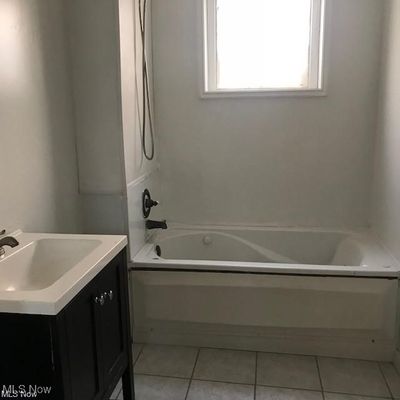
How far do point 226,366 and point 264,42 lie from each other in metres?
2.00

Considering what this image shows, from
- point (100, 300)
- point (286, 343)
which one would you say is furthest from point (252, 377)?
point (100, 300)

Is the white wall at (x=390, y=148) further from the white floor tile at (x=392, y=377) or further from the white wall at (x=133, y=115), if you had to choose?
the white wall at (x=133, y=115)

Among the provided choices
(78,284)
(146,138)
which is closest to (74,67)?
(146,138)

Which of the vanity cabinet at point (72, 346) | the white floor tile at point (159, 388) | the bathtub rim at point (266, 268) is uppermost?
the vanity cabinet at point (72, 346)

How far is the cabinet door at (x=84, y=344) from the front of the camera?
1.35 meters

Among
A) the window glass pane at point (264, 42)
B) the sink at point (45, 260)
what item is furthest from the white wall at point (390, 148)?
the sink at point (45, 260)

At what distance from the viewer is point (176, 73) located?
115 inches

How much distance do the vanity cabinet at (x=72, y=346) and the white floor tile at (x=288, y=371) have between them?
2.69 ft

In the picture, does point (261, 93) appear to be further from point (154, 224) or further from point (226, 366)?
point (226, 366)

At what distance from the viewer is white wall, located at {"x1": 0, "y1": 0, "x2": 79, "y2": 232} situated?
1751 mm

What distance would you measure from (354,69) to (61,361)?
94.2 inches

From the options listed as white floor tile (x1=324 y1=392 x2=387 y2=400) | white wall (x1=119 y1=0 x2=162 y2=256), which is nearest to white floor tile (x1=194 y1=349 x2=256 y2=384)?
white floor tile (x1=324 y1=392 x2=387 y2=400)

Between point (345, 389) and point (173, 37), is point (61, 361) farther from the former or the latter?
point (173, 37)

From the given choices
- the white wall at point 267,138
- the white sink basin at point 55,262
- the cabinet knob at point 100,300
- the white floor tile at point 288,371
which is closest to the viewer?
the white sink basin at point 55,262
